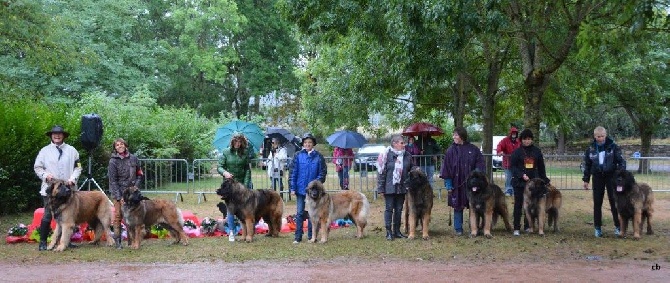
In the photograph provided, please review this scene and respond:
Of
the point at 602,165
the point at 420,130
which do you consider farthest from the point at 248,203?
the point at 420,130

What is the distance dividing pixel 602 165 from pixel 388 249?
379 cm

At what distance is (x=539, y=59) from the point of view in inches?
544

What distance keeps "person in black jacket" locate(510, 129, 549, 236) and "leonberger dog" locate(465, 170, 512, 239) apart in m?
0.30

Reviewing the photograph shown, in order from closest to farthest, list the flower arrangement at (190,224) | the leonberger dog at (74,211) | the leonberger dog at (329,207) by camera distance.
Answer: the leonberger dog at (74,211), the leonberger dog at (329,207), the flower arrangement at (190,224)

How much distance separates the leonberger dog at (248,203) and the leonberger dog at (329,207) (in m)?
0.74

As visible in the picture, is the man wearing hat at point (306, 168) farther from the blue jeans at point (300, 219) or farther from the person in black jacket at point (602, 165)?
the person in black jacket at point (602, 165)

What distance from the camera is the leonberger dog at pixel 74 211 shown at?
10172 millimetres

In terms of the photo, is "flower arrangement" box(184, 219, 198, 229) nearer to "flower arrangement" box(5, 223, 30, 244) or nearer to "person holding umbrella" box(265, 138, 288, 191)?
"flower arrangement" box(5, 223, 30, 244)

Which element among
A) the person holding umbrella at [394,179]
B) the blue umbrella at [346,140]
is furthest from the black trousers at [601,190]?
the blue umbrella at [346,140]

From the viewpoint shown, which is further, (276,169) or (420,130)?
(420,130)

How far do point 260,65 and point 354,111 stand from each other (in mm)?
22780

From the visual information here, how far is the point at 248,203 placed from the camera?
35.9 feet

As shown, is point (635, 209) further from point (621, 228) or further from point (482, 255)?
point (482, 255)

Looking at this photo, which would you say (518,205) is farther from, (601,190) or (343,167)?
(343,167)
